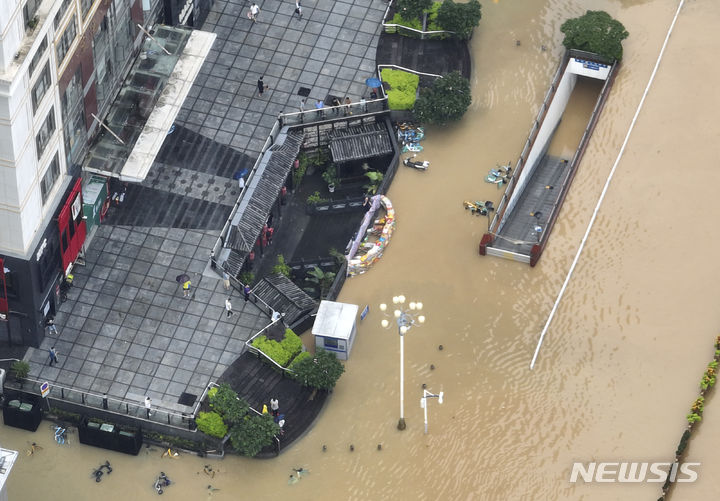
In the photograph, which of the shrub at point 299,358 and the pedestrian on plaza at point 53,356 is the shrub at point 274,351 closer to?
the shrub at point 299,358

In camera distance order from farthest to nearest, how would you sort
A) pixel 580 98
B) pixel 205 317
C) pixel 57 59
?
1. pixel 580 98
2. pixel 205 317
3. pixel 57 59

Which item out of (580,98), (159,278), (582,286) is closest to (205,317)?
(159,278)

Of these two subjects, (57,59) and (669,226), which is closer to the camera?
(57,59)

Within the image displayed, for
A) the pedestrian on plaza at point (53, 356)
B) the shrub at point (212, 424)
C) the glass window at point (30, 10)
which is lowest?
the pedestrian on plaza at point (53, 356)

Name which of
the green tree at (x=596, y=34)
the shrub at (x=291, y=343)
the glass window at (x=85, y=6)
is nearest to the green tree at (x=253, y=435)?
the shrub at (x=291, y=343)

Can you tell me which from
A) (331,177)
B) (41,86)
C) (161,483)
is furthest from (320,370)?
(41,86)

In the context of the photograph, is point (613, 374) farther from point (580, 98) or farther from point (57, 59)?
point (57, 59)

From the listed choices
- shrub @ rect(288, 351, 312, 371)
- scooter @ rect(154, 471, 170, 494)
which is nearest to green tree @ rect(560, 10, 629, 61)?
shrub @ rect(288, 351, 312, 371)

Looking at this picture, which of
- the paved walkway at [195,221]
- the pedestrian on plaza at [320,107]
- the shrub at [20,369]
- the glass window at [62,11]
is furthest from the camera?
the pedestrian on plaza at [320,107]
